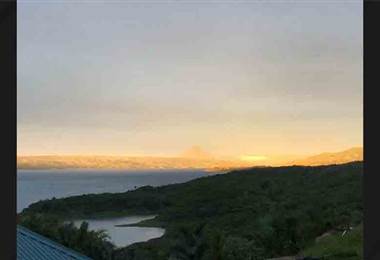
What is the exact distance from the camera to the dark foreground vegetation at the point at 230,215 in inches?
113

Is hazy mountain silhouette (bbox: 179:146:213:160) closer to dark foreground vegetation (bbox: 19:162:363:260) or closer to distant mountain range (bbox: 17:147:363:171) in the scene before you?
distant mountain range (bbox: 17:147:363:171)

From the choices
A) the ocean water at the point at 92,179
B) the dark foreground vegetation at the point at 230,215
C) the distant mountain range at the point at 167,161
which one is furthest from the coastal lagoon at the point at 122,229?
the ocean water at the point at 92,179

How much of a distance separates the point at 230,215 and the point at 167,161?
285cm

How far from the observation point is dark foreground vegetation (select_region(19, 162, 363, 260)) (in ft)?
9.41

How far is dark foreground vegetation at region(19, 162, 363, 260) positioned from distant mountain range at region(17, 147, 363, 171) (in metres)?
0.07

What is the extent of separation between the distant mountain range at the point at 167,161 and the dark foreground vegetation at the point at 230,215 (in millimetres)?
72

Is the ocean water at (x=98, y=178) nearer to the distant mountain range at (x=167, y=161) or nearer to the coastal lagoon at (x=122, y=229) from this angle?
the distant mountain range at (x=167, y=161)

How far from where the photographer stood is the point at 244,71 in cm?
303

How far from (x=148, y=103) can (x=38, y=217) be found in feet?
3.17

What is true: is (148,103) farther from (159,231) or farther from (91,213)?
(159,231)

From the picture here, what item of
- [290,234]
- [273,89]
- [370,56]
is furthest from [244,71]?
[290,234]

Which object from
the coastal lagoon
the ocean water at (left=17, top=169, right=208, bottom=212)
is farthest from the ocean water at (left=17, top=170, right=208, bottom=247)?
the coastal lagoon

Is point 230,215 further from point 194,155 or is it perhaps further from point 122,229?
point 194,155

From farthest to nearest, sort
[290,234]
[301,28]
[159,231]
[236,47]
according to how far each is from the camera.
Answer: [290,234], [159,231], [236,47], [301,28]
